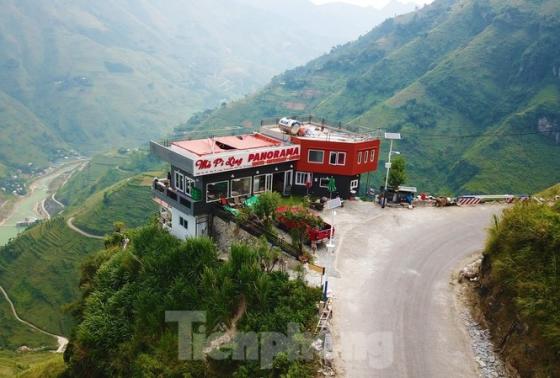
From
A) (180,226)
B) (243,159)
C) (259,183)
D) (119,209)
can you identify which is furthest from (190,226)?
(119,209)

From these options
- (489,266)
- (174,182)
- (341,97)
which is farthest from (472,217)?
(341,97)

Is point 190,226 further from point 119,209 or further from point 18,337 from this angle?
point 119,209

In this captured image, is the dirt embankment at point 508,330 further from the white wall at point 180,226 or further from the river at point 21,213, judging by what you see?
the river at point 21,213

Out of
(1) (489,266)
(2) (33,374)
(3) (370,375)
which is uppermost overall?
(1) (489,266)

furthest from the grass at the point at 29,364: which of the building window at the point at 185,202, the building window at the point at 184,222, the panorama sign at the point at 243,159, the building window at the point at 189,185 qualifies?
the panorama sign at the point at 243,159

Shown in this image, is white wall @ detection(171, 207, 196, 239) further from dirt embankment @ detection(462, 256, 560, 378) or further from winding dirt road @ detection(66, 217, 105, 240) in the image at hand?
winding dirt road @ detection(66, 217, 105, 240)

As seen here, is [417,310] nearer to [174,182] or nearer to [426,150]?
[174,182]

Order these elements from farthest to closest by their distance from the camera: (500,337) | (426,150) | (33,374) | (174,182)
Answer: (426,150)
(33,374)
(174,182)
(500,337)

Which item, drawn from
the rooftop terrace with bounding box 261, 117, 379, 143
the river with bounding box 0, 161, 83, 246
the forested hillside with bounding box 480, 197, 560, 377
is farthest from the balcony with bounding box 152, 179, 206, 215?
the river with bounding box 0, 161, 83, 246
